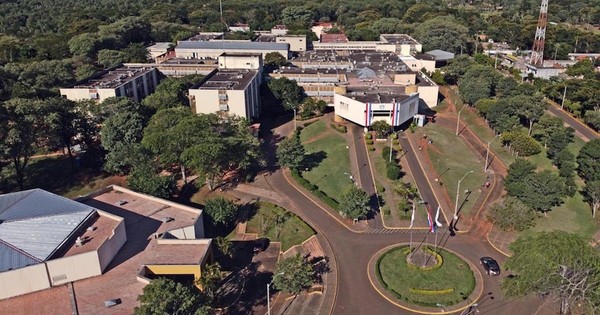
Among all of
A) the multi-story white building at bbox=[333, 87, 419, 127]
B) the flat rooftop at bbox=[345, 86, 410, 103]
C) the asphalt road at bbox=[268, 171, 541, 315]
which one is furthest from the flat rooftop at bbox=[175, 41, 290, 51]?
the asphalt road at bbox=[268, 171, 541, 315]

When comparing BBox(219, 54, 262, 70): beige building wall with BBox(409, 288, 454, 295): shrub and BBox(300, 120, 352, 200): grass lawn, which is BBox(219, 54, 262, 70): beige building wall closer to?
BBox(300, 120, 352, 200): grass lawn

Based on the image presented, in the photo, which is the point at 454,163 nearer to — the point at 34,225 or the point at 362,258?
the point at 362,258

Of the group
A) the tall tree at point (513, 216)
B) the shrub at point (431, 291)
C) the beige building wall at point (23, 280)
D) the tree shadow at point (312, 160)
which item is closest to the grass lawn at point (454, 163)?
the tall tree at point (513, 216)

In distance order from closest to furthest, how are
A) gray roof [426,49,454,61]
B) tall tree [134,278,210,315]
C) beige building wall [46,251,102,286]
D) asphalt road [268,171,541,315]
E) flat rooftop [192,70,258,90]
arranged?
tall tree [134,278,210,315] < beige building wall [46,251,102,286] < asphalt road [268,171,541,315] < flat rooftop [192,70,258,90] < gray roof [426,49,454,61]

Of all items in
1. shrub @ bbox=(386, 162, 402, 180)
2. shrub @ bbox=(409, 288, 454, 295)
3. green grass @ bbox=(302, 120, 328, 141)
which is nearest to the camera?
shrub @ bbox=(409, 288, 454, 295)

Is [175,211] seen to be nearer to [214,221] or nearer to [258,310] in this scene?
[214,221]
